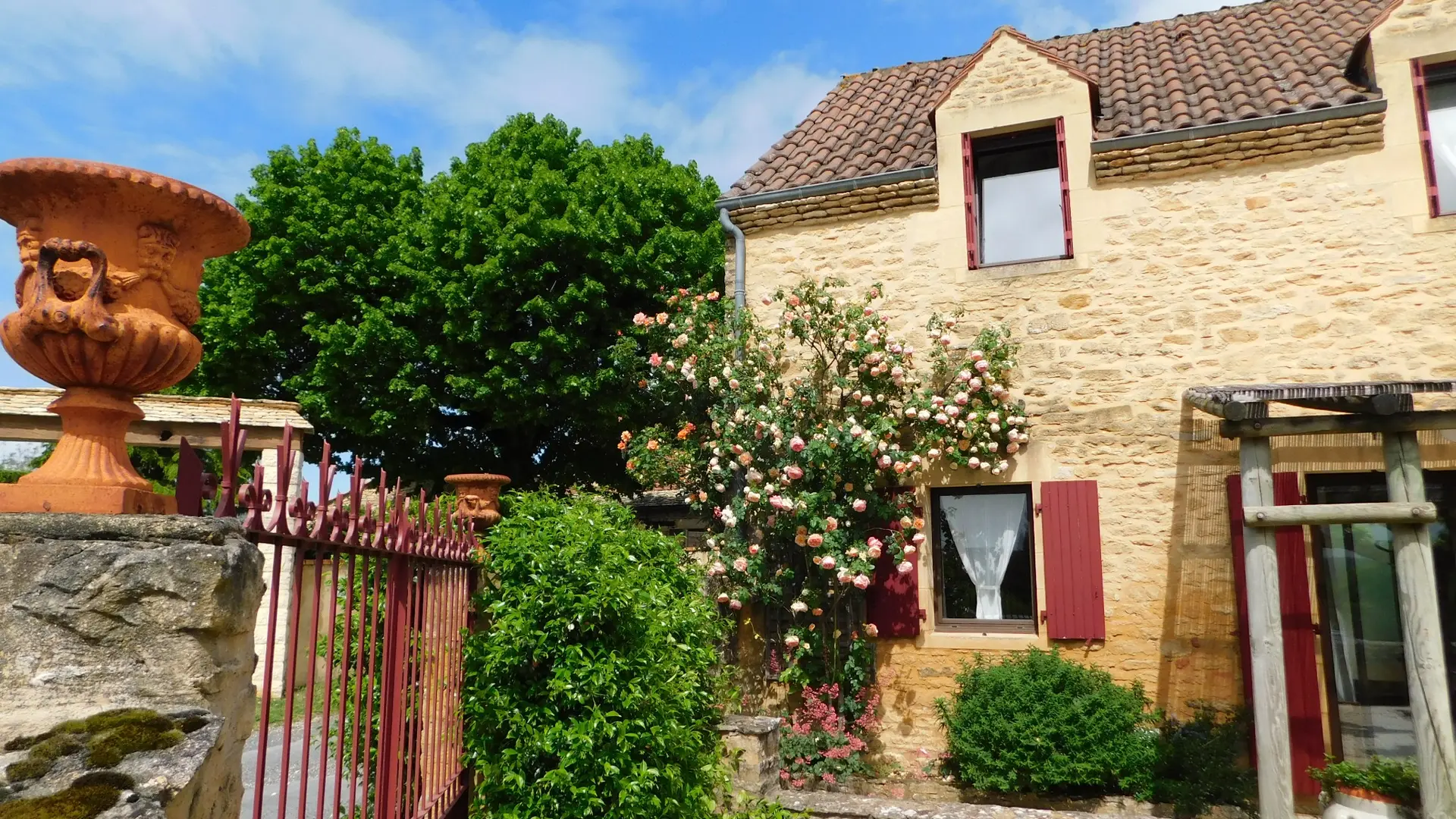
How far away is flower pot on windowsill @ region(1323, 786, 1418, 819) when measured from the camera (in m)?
4.84

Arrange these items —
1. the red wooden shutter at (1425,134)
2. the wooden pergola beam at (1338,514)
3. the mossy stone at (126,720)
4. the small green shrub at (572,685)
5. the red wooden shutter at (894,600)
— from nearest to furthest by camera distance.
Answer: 1. the mossy stone at (126,720)
2. the small green shrub at (572,685)
3. the wooden pergola beam at (1338,514)
4. the red wooden shutter at (1425,134)
5. the red wooden shutter at (894,600)

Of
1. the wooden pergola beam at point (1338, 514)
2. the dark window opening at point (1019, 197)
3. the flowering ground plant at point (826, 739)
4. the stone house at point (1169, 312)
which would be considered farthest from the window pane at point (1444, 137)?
the flowering ground plant at point (826, 739)

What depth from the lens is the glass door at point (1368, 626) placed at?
6.24 meters

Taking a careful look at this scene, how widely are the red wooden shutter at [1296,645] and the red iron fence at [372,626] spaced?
513cm

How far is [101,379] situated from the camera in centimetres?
206

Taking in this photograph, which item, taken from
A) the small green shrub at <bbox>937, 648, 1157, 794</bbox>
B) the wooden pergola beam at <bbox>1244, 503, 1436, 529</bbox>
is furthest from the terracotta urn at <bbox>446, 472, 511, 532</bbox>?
the wooden pergola beam at <bbox>1244, 503, 1436, 529</bbox>

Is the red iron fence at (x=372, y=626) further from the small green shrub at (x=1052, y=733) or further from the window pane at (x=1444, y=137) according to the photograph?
the window pane at (x=1444, y=137)

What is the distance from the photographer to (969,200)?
787cm

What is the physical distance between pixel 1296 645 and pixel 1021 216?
3969 millimetres

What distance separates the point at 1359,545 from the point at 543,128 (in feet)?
37.8

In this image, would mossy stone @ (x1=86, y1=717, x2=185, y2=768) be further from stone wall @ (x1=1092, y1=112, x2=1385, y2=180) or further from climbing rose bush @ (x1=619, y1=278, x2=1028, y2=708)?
stone wall @ (x1=1092, y1=112, x2=1385, y2=180)

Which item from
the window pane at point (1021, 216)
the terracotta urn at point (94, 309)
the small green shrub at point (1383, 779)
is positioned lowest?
the small green shrub at point (1383, 779)

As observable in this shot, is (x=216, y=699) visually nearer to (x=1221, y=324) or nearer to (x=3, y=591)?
(x=3, y=591)

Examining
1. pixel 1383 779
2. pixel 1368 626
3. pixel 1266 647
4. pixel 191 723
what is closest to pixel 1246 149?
pixel 1368 626
